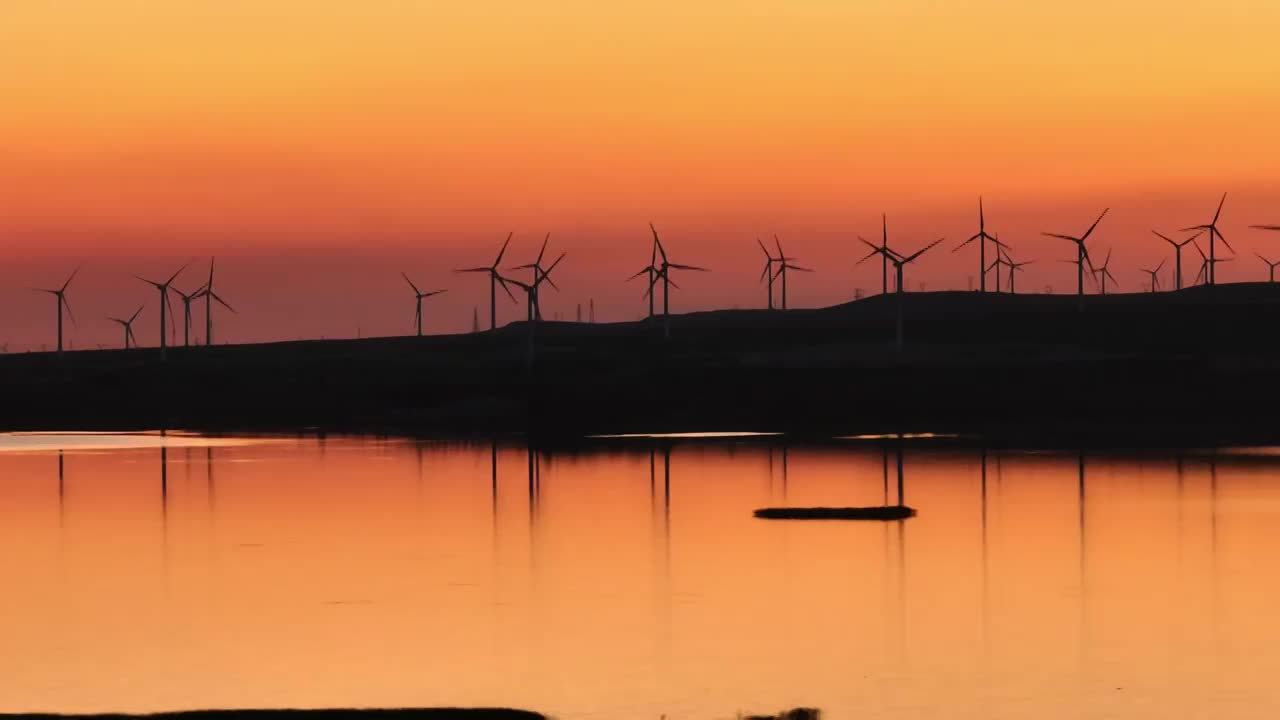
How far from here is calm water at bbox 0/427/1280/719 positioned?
127 ft

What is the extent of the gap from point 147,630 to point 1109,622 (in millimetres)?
20902

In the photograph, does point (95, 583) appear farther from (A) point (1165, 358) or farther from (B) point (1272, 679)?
(A) point (1165, 358)

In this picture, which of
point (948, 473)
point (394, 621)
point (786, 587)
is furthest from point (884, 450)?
point (394, 621)

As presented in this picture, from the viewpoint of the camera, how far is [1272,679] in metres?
39.3

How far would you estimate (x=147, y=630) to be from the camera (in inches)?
1859

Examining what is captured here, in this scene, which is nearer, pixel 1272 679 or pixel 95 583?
pixel 1272 679

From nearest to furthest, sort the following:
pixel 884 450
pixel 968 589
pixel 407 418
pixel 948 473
A: pixel 968 589 < pixel 948 473 < pixel 884 450 < pixel 407 418

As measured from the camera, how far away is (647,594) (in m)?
53.8

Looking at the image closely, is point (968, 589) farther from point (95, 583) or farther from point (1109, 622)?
point (95, 583)

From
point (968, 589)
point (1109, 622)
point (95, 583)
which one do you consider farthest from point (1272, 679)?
point (95, 583)

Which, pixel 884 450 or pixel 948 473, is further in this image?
pixel 884 450

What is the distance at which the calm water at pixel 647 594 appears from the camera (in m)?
38.8

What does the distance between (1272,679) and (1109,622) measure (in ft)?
27.3

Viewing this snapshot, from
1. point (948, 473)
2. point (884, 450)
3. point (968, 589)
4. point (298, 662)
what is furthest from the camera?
point (884, 450)
